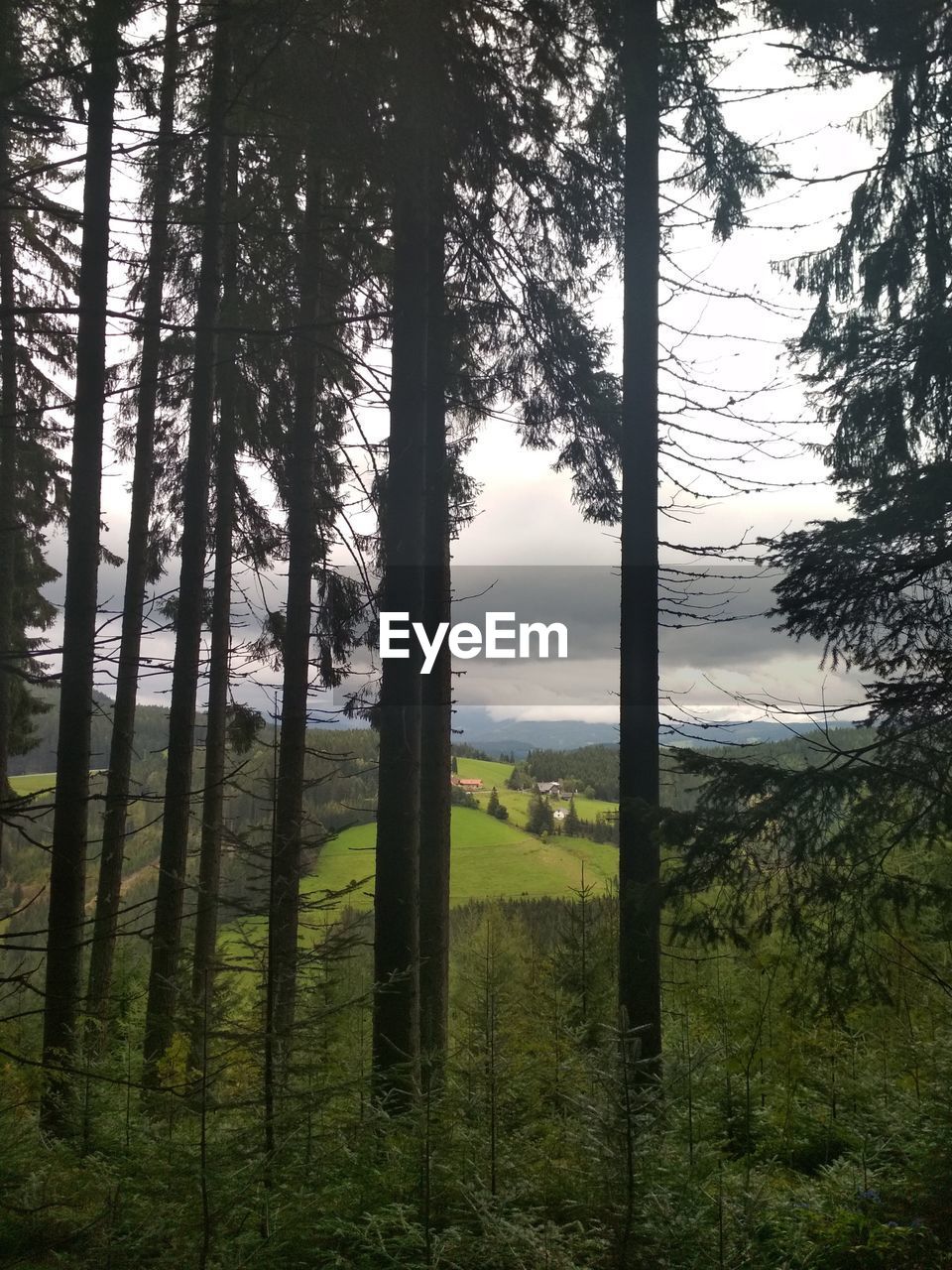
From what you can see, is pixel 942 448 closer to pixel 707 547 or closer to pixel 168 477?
pixel 707 547

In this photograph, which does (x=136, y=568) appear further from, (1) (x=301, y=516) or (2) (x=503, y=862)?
(2) (x=503, y=862)

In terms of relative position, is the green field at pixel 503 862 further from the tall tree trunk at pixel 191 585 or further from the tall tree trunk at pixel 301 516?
the tall tree trunk at pixel 301 516

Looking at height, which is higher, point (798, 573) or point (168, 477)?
point (168, 477)

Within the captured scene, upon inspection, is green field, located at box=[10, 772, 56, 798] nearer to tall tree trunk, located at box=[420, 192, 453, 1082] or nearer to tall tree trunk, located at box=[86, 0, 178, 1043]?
tall tree trunk, located at box=[86, 0, 178, 1043]

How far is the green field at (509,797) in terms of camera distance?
7562 centimetres

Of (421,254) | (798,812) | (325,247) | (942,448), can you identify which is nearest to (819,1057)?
(798,812)

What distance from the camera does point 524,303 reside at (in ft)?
24.3

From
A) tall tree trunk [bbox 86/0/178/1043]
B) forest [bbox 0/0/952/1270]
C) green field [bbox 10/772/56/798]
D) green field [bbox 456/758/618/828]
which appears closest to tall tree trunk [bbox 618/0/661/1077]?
forest [bbox 0/0/952/1270]

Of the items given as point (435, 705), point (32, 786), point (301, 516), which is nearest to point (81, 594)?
point (301, 516)

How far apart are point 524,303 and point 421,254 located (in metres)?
1.53

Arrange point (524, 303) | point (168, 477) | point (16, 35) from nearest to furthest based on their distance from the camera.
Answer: point (16, 35) < point (524, 303) < point (168, 477)

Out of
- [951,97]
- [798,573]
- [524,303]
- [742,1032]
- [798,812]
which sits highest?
[951,97]

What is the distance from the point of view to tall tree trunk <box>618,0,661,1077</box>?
565cm

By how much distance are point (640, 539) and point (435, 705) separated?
2.98 meters
